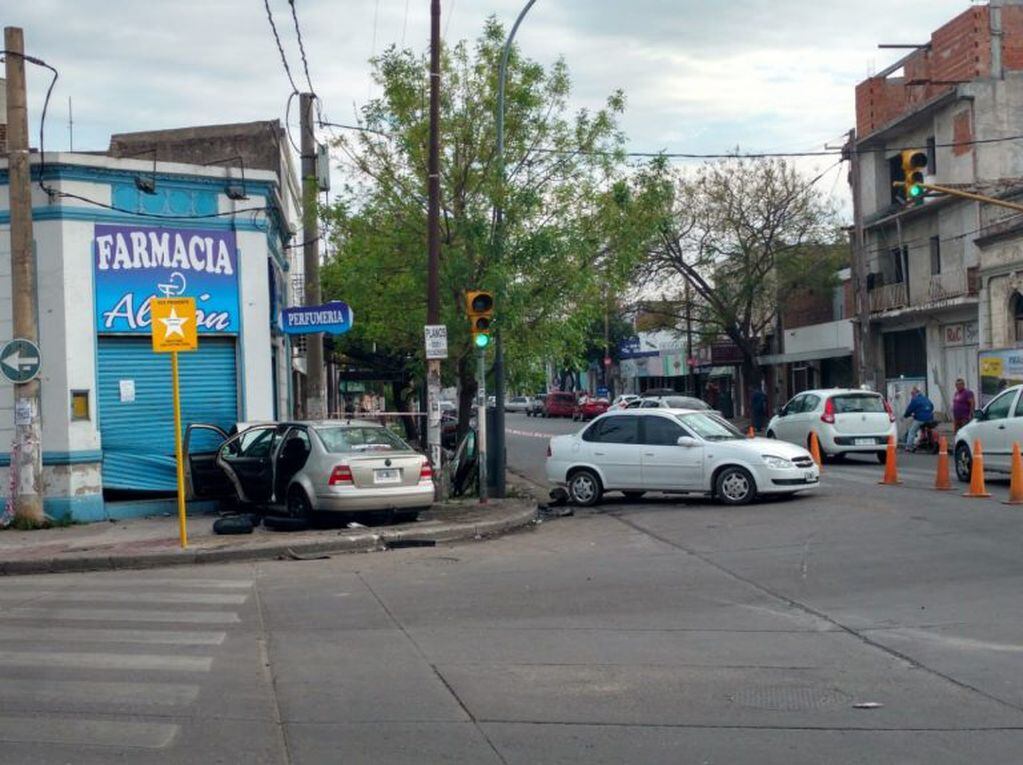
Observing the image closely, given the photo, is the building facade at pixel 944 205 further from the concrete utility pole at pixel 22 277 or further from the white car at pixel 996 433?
the concrete utility pole at pixel 22 277

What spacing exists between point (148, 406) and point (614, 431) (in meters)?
7.25

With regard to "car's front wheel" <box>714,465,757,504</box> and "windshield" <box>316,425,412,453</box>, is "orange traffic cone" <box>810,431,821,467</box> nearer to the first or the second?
"car's front wheel" <box>714,465,757,504</box>

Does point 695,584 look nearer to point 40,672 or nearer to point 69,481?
point 40,672

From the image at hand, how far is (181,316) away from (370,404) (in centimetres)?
3891

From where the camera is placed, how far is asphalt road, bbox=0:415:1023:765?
6.53 m

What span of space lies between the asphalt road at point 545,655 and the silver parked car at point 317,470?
146 centimetres

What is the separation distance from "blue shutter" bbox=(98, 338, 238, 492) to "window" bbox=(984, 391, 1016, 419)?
12.3 metres

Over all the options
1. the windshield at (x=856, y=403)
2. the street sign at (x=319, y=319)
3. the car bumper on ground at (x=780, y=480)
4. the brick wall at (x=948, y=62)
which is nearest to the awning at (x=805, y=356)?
the brick wall at (x=948, y=62)

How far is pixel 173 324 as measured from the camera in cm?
1451

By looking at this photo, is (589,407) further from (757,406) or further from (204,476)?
(204,476)

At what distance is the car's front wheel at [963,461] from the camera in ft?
65.7

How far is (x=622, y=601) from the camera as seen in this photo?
1101cm

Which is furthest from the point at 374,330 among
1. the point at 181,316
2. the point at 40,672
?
the point at 40,672

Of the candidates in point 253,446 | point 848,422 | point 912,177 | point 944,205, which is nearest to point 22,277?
point 253,446
